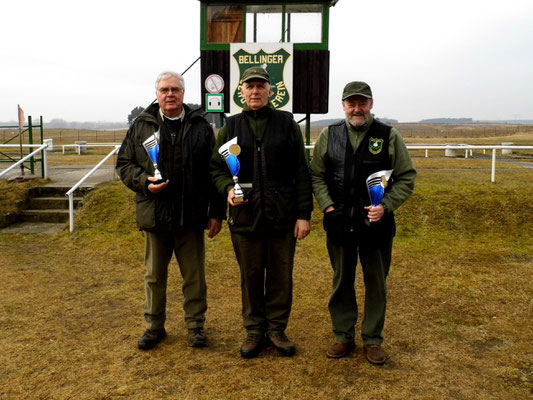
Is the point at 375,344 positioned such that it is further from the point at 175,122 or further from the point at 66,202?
the point at 66,202

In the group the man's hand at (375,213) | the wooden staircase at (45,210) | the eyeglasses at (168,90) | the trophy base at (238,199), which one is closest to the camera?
the man's hand at (375,213)

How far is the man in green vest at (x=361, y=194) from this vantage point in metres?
3.34

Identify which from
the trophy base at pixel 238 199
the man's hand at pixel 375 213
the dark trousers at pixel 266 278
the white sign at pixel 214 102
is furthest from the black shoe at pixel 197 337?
the white sign at pixel 214 102

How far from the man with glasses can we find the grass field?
32cm

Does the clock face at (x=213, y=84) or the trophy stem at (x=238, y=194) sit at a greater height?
the clock face at (x=213, y=84)

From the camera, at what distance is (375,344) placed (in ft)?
11.5

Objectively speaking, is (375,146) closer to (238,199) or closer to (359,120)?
(359,120)

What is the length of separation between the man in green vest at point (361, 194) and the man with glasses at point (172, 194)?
33.3 inches

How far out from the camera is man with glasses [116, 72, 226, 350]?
363cm

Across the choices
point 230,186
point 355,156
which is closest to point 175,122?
point 230,186

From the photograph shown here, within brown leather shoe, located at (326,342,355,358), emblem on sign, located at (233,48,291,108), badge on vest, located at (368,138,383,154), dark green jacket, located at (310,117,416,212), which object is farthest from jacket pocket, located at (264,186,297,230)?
emblem on sign, located at (233,48,291,108)

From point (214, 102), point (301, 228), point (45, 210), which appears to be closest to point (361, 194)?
point (301, 228)

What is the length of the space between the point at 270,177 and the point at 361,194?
0.62 metres

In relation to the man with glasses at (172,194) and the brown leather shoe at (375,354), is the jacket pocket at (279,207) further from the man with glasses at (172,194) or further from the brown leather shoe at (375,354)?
the brown leather shoe at (375,354)
